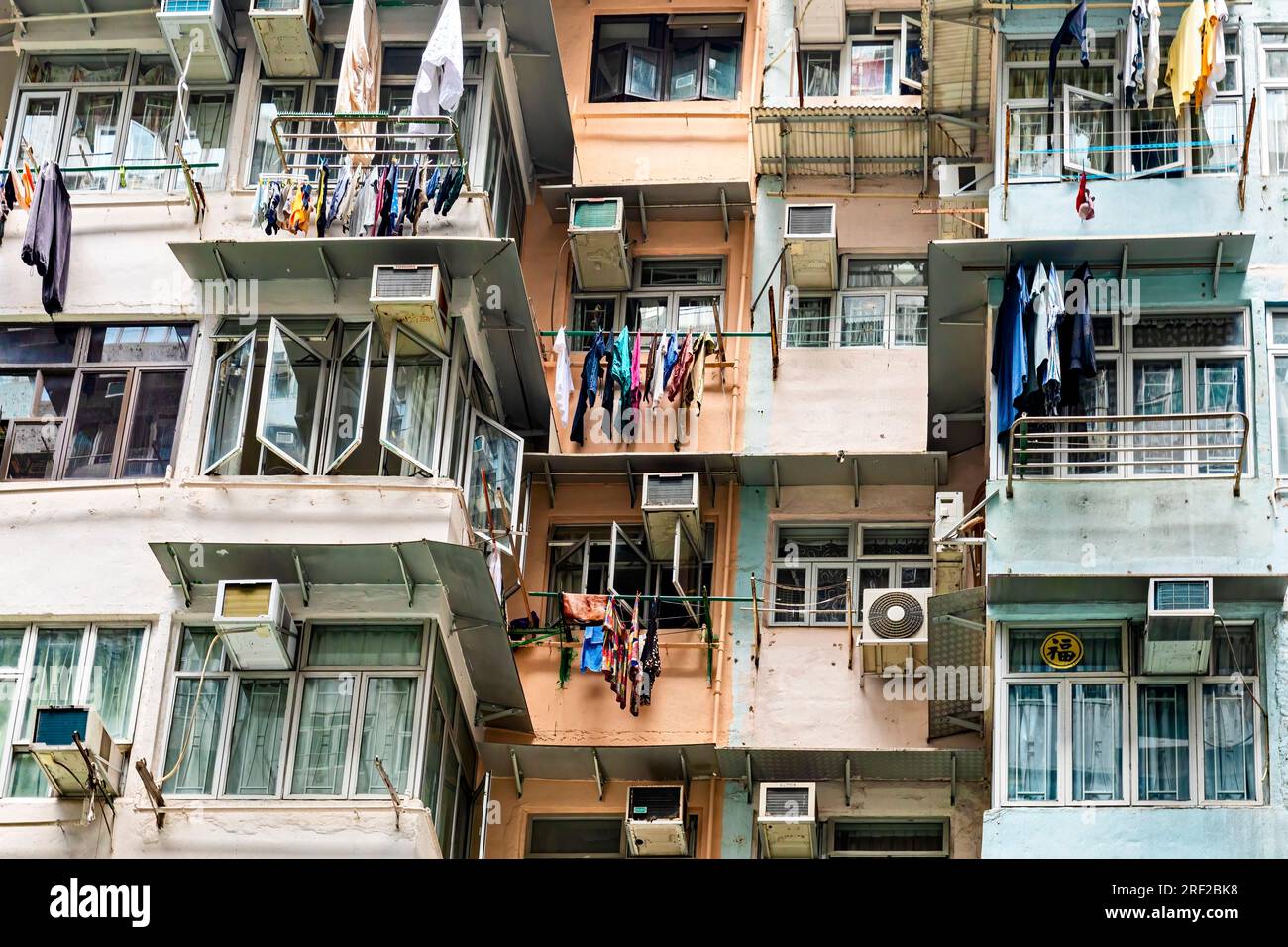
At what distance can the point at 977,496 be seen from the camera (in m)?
28.0

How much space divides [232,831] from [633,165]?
10.6m

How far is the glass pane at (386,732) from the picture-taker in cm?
2450

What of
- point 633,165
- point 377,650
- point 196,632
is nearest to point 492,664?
point 377,650

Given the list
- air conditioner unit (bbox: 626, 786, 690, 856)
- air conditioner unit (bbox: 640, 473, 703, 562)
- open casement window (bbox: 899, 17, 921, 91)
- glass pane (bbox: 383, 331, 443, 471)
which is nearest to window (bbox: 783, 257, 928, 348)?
air conditioner unit (bbox: 640, 473, 703, 562)

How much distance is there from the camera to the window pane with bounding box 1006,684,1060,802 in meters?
23.9

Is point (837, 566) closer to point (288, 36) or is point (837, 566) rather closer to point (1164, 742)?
point (1164, 742)

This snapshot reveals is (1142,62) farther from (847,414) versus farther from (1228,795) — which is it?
(1228,795)

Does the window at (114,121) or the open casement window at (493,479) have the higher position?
the window at (114,121)


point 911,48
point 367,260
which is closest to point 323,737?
point 367,260

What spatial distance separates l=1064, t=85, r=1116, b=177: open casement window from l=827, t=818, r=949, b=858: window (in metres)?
7.10

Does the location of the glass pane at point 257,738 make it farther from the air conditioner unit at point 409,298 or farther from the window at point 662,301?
the window at point 662,301

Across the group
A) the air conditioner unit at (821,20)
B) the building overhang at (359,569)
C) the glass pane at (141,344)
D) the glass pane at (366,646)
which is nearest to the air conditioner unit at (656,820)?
the building overhang at (359,569)

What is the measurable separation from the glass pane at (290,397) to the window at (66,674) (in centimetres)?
238

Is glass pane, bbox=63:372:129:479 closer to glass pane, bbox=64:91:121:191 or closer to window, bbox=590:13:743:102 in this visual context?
glass pane, bbox=64:91:121:191
